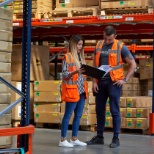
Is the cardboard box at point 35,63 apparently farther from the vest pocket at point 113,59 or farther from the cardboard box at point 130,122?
the vest pocket at point 113,59

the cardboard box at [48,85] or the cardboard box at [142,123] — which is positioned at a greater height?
the cardboard box at [48,85]

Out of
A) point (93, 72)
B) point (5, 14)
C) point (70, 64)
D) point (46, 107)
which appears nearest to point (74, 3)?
point (46, 107)

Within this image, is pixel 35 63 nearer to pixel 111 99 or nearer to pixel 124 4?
pixel 124 4

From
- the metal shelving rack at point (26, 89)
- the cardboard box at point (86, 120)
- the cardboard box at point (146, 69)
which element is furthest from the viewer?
the cardboard box at point (146, 69)

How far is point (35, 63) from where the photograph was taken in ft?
36.9

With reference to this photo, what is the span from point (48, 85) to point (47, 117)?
0.71 meters

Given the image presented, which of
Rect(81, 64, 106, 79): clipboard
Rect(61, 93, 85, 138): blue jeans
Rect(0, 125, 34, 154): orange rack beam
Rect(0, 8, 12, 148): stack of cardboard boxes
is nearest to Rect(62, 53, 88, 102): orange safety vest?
Rect(61, 93, 85, 138): blue jeans

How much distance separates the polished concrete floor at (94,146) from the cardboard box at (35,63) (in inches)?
66.8

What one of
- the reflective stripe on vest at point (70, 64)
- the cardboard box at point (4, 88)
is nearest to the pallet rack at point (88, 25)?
the reflective stripe on vest at point (70, 64)

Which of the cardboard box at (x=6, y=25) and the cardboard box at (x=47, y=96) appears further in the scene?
the cardboard box at (x=47, y=96)

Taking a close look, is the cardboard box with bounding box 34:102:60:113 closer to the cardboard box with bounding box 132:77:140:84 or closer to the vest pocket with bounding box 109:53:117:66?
the cardboard box with bounding box 132:77:140:84

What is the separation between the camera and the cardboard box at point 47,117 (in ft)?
34.7

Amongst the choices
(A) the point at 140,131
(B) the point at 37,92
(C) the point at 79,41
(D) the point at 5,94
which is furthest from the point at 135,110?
(D) the point at 5,94

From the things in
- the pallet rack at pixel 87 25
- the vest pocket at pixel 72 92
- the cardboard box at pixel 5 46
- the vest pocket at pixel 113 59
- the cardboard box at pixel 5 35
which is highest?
the pallet rack at pixel 87 25
